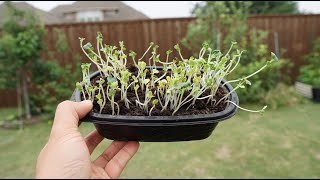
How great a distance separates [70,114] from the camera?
2.86 feet

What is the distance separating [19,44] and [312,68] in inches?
155

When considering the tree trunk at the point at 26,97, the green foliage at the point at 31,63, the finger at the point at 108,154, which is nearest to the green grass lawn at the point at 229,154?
the tree trunk at the point at 26,97

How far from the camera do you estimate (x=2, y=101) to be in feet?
15.7

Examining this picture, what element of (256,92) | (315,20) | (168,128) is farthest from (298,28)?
(168,128)

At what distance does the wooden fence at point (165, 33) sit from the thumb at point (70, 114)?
3.73 metres

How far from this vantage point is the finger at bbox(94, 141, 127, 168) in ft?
3.71

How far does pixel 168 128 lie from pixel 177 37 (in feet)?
13.5

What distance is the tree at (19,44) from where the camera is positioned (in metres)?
3.49

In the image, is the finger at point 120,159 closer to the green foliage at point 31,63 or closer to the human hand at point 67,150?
the human hand at point 67,150

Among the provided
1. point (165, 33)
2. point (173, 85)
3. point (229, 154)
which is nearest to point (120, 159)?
point (173, 85)

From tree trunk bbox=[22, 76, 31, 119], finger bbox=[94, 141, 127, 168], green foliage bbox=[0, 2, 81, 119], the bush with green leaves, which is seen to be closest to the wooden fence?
green foliage bbox=[0, 2, 81, 119]

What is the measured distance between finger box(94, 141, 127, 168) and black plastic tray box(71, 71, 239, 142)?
27cm

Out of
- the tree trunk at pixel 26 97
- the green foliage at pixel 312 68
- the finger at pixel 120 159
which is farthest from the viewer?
the green foliage at pixel 312 68

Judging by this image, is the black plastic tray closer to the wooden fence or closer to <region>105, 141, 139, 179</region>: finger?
<region>105, 141, 139, 179</region>: finger
